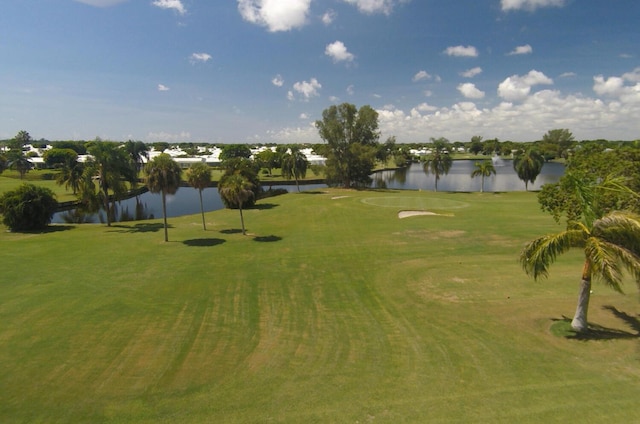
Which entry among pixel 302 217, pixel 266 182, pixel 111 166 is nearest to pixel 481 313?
pixel 302 217

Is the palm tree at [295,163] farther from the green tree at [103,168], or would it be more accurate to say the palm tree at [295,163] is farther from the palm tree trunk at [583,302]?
the palm tree trunk at [583,302]

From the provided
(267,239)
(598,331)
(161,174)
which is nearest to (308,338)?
(598,331)

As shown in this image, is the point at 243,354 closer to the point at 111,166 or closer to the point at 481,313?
the point at 481,313

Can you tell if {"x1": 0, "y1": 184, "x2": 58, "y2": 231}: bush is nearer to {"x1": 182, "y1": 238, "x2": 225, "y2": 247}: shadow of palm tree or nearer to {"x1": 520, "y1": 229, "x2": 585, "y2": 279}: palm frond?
{"x1": 182, "y1": 238, "x2": 225, "y2": 247}: shadow of palm tree

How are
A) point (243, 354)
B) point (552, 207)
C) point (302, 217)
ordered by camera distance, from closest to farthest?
1. point (243, 354)
2. point (552, 207)
3. point (302, 217)

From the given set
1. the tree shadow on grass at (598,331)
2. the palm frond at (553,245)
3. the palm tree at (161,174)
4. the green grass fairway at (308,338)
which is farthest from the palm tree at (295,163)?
the palm frond at (553,245)

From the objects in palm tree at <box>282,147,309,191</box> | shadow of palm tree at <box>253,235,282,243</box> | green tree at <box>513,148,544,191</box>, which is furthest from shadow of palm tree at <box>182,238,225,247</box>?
green tree at <box>513,148,544,191</box>
